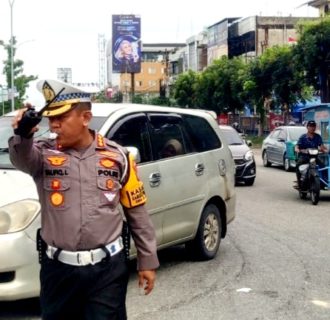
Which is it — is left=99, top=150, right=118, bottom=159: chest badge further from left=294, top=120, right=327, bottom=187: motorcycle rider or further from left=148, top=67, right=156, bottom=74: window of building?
left=148, top=67, right=156, bottom=74: window of building

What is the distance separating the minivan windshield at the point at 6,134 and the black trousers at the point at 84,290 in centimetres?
280

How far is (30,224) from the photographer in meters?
5.42

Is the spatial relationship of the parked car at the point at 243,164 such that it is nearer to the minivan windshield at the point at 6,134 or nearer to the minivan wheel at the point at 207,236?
the minivan wheel at the point at 207,236

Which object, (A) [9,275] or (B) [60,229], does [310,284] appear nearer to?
(A) [9,275]

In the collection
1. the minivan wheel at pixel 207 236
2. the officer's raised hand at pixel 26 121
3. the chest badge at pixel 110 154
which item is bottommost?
the minivan wheel at pixel 207 236

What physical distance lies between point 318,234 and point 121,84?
14805 cm

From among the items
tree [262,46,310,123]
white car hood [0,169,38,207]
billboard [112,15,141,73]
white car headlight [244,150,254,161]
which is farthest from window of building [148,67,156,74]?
white car hood [0,169,38,207]

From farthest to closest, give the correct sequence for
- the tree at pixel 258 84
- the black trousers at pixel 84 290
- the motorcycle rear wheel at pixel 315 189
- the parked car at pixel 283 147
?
the tree at pixel 258 84 < the parked car at pixel 283 147 < the motorcycle rear wheel at pixel 315 189 < the black trousers at pixel 84 290

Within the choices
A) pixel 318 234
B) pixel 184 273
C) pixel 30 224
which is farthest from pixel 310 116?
pixel 30 224

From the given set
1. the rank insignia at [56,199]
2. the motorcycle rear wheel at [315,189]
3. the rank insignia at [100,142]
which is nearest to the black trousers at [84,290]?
the rank insignia at [56,199]

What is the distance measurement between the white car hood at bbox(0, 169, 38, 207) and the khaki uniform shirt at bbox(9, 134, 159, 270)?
2012 millimetres

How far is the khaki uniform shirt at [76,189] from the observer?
3.39 meters

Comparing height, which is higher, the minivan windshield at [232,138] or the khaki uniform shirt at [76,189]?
the khaki uniform shirt at [76,189]

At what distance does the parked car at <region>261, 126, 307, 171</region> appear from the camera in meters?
21.6
